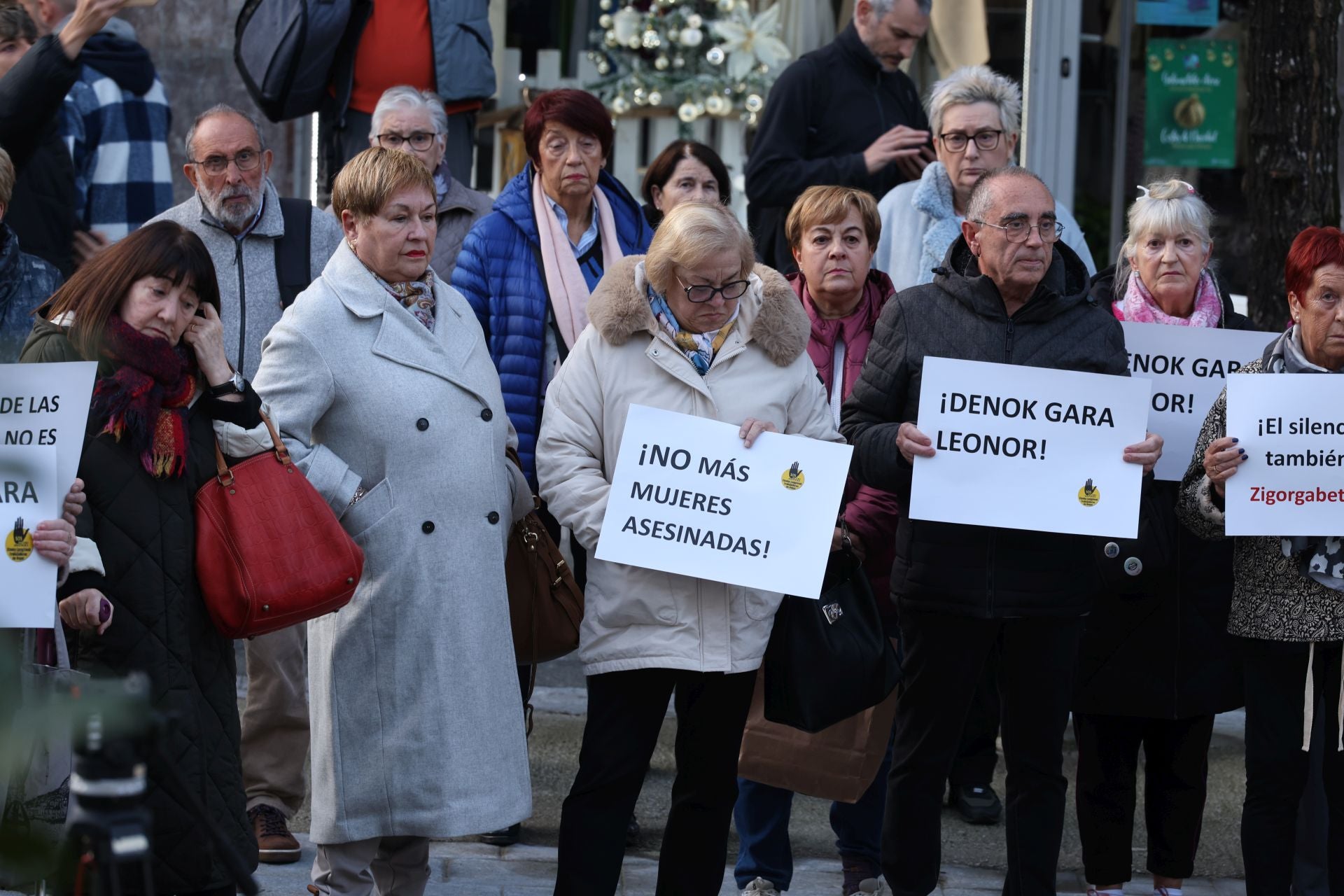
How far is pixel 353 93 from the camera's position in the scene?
7.05m

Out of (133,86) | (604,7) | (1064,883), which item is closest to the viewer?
(1064,883)

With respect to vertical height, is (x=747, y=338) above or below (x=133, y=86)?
below

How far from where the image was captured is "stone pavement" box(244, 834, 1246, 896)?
5.06m

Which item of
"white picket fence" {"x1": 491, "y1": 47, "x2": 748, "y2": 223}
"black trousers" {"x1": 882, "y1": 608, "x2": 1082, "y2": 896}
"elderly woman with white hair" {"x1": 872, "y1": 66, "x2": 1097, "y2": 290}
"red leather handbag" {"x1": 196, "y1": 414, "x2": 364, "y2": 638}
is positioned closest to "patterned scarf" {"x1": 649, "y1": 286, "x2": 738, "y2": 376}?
"black trousers" {"x1": 882, "y1": 608, "x2": 1082, "y2": 896}

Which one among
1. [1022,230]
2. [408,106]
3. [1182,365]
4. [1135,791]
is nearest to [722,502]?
[1022,230]

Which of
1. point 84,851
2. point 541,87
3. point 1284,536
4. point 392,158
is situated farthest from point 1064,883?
point 541,87

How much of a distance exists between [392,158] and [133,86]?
8.54ft

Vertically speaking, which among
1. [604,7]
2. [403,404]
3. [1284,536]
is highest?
[604,7]

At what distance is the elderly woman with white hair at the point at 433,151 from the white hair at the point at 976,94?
1.61 metres

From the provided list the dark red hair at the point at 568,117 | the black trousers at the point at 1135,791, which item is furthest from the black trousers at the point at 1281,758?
the dark red hair at the point at 568,117

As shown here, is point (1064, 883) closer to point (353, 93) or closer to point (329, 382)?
point (329, 382)

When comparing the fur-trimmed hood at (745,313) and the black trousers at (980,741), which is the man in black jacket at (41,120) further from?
the black trousers at (980,741)

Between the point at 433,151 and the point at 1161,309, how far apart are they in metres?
2.53

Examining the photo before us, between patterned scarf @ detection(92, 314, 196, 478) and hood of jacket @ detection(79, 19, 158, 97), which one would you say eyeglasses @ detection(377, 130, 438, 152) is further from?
patterned scarf @ detection(92, 314, 196, 478)
